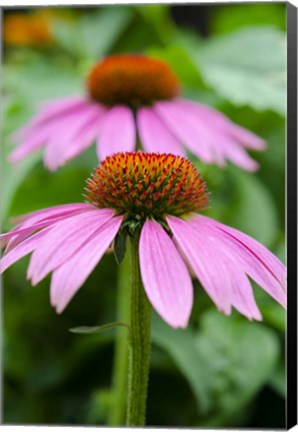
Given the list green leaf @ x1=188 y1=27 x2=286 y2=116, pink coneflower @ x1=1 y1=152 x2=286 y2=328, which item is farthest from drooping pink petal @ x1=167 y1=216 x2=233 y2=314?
green leaf @ x1=188 y1=27 x2=286 y2=116

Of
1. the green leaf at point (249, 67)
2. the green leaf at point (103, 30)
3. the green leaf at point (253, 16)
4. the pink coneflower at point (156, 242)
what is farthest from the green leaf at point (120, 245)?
the green leaf at point (253, 16)

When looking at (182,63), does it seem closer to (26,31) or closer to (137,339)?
(26,31)

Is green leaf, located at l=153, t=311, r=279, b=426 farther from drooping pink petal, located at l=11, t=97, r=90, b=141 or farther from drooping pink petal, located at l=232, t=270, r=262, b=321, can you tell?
drooping pink petal, located at l=232, t=270, r=262, b=321

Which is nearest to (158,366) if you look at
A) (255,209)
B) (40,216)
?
(255,209)

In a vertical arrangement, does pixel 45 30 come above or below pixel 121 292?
above

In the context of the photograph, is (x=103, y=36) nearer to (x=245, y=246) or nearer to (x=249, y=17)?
(x=249, y=17)

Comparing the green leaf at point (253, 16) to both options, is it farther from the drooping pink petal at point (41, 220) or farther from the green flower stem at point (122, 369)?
the drooping pink petal at point (41, 220)
